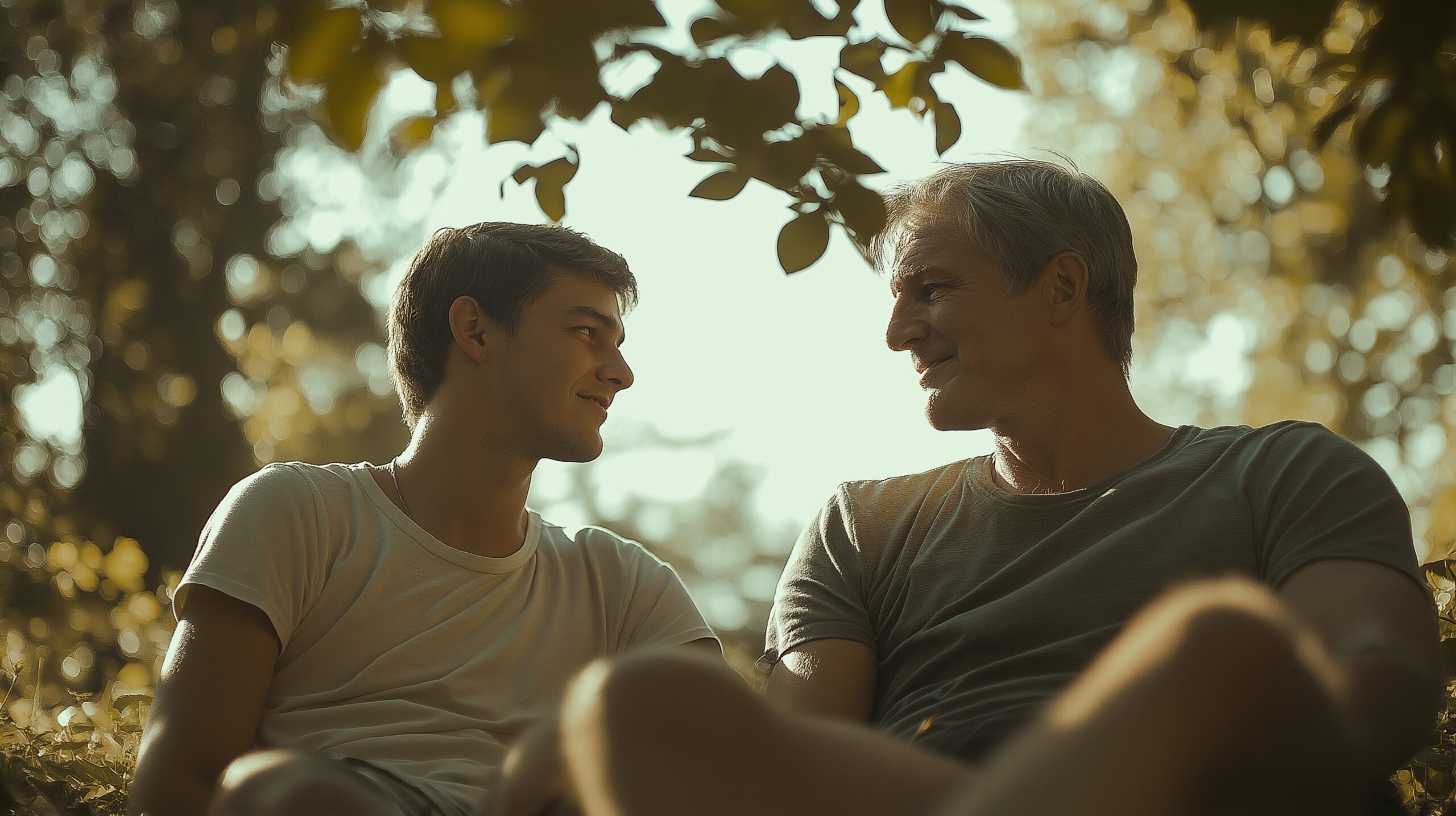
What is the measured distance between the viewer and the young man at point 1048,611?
116 cm

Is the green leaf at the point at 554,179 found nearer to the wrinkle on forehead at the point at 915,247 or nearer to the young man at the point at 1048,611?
the young man at the point at 1048,611

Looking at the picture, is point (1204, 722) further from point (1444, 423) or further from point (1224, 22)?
point (1444, 423)

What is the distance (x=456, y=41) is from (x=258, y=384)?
32.6ft

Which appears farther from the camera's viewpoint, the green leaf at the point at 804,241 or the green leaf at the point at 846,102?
the green leaf at the point at 846,102

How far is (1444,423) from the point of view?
1052 centimetres

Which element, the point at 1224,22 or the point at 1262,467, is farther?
the point at 1262,467

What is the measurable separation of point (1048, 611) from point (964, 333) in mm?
611

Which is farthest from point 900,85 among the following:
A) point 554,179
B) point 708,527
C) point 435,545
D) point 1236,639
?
point 708,527

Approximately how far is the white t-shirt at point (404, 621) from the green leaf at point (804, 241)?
3.61 ft

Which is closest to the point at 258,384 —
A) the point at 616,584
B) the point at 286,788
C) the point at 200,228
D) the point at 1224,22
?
the point at 200,228

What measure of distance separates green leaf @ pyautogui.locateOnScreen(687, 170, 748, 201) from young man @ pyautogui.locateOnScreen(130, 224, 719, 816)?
0.70 m

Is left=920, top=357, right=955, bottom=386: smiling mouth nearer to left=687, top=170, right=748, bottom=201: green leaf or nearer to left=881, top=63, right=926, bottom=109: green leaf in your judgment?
left=881, top=63, right=926, bottom=109: green leaf

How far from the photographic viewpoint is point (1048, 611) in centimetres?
215

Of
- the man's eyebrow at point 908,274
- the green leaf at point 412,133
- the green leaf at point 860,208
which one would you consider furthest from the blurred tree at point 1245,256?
the green leaf at point 412,133
